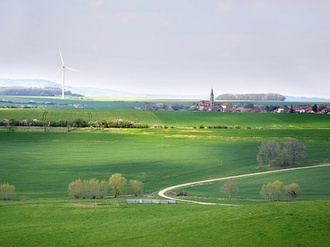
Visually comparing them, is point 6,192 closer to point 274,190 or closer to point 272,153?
point 274,190

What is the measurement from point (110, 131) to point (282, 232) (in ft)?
259

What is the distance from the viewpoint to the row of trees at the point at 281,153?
8300cm

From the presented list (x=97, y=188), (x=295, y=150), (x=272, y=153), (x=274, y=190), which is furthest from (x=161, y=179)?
(x=295, y=150)

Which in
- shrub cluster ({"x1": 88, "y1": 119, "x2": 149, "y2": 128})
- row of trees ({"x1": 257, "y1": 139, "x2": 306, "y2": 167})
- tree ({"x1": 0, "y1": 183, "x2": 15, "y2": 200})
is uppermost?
shrub cluster ({"x1": 88, "y1": 119, "x2": 149, "y2": 128})

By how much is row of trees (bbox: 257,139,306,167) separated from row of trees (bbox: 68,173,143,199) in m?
24.4

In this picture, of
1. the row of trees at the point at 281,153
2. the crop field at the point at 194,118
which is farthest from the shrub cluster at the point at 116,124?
the row of trees at the point at 281,153

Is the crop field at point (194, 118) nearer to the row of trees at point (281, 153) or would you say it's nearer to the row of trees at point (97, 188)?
the row of trees at point (281, 153)

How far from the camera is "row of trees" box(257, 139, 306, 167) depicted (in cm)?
8300

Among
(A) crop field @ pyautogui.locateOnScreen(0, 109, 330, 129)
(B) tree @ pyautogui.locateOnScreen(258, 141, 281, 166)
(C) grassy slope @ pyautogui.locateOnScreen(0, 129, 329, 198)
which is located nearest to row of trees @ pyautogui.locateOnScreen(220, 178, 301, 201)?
(C) grassy slope @ pyautogui.locateOnScreen(0, 129, 329, 198)

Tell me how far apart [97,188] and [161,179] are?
558 inches

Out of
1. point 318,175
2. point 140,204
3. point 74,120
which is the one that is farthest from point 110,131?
point 140,204

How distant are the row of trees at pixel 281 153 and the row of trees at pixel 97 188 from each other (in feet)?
80.0

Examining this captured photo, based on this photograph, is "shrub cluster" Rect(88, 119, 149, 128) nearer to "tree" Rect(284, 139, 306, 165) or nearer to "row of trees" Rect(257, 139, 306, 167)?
"row of trees" Rect(257, 139, 306, 167)

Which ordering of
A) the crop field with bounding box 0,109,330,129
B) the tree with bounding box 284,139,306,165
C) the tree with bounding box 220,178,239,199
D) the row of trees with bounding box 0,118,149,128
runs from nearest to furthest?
the tree with bounding box 220,178,239,199, the tree with bounding box 284,139,306,165, the row of trees with bounding box 0,118,149,128, the crop field with bounding box 0,109,330,129
